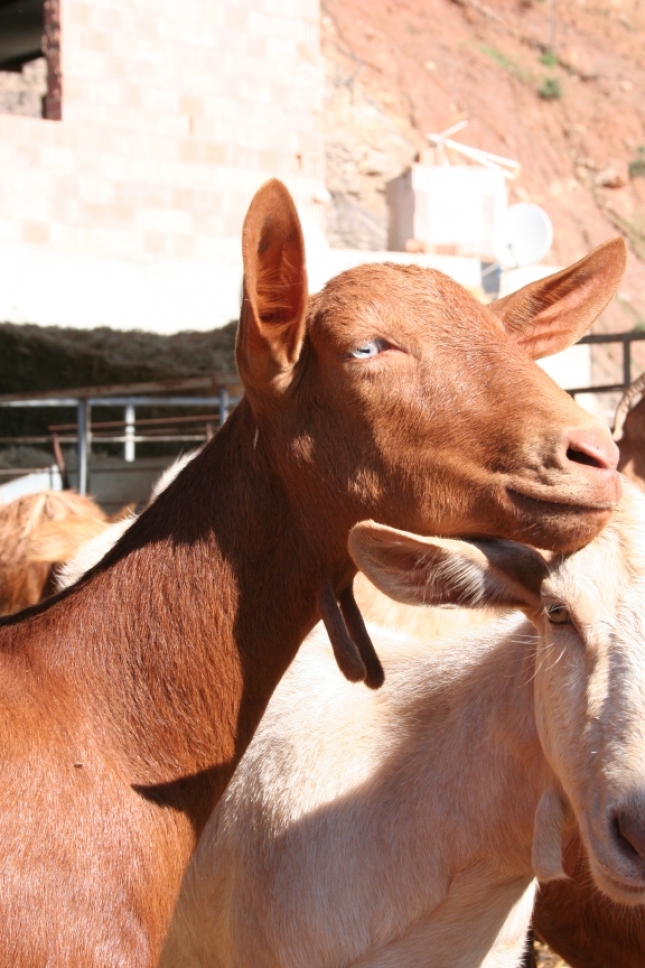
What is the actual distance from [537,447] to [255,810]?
68.8 inches

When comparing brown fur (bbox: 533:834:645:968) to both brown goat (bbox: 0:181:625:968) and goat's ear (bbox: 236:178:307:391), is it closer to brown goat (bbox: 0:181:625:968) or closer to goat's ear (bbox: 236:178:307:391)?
brown goat (bbox: 0:181:625:968)

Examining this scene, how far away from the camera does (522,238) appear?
16125 mm

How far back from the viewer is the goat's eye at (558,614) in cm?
278

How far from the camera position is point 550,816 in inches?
110

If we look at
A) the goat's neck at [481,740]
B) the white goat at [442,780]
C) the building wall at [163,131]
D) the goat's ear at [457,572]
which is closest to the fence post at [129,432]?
the building wall at [163,131]

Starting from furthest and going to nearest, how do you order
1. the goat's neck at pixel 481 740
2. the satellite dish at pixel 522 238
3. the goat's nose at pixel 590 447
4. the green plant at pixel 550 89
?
the green plant at pixel 550 89, the satellite dish at pixel 522 238, the goat's neck at pixel 481 740, the goat's nose at pixel 590 447

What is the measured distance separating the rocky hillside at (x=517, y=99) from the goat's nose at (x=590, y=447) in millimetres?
30229

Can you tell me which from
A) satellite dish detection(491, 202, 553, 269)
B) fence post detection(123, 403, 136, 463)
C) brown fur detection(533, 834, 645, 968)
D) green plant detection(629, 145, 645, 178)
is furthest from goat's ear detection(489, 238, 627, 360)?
green plant detection(629, 145, 645, 178)

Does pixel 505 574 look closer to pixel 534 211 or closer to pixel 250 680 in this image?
pixel 250 680

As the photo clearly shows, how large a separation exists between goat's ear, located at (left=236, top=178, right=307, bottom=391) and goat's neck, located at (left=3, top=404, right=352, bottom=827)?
0.23m

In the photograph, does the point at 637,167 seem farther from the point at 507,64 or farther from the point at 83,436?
the point at 83,436

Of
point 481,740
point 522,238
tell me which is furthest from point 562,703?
point 522,238

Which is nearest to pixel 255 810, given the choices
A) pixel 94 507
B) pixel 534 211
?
pixel 94 507

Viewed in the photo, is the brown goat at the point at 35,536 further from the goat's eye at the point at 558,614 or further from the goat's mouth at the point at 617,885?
the goat's mouth at the point at 617,885
